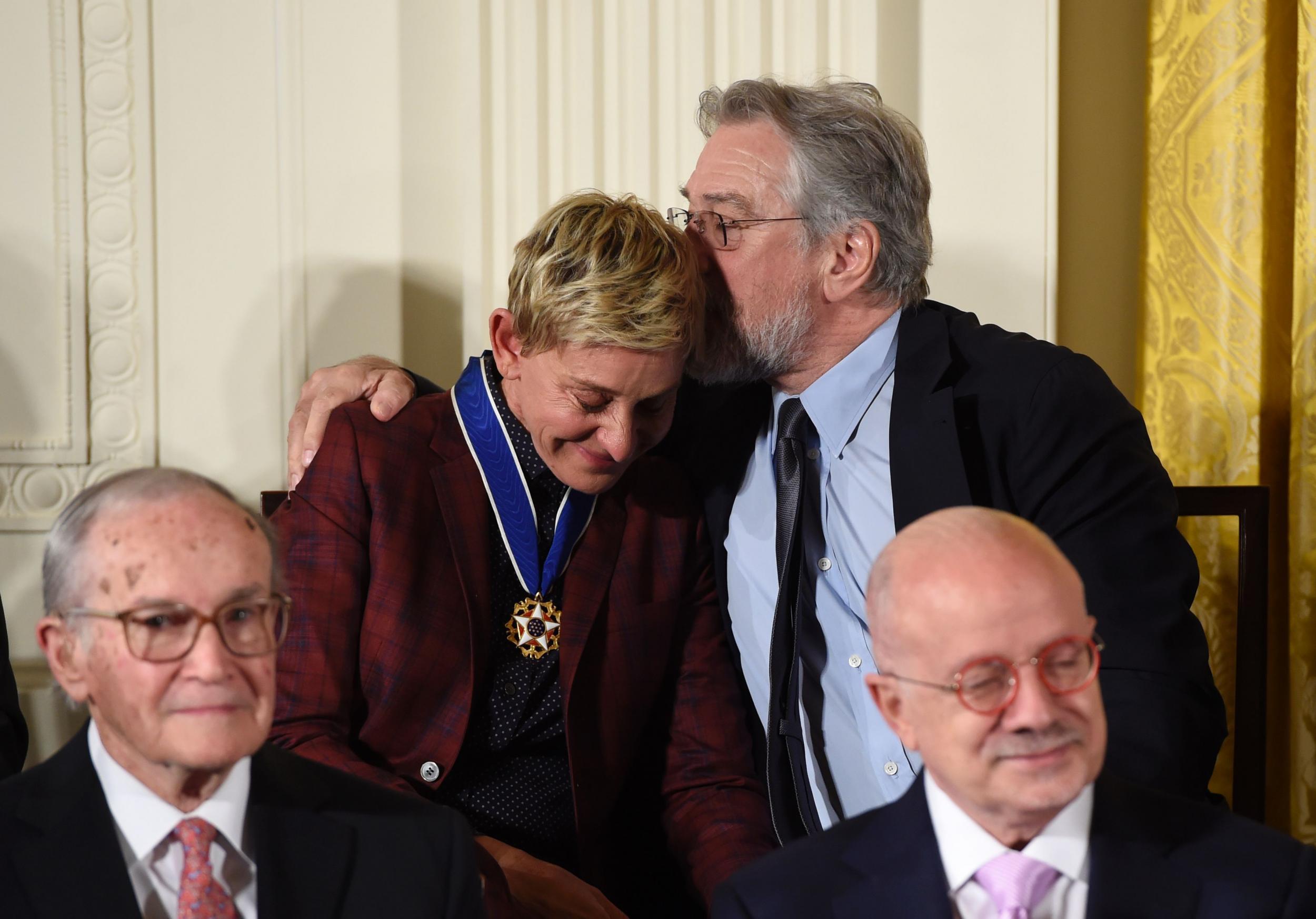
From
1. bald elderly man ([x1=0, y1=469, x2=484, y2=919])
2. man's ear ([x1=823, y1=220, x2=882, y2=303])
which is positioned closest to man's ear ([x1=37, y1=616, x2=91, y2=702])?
bald elderly man ([x1=0, y1=469, x2=484, y2=919])

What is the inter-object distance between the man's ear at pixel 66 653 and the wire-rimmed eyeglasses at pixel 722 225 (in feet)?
4.28

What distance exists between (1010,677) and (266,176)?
212cm

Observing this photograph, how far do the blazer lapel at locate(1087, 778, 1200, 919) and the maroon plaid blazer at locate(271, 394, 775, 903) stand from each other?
2.58 feet

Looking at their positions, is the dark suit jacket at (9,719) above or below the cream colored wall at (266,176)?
below

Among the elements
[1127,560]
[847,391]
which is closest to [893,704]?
[1127,560]

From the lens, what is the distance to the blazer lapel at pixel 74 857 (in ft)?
3.76

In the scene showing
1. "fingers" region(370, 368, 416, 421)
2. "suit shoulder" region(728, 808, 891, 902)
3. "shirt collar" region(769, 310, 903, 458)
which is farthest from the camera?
"shirt collar" region(769, 310, 903, 458)

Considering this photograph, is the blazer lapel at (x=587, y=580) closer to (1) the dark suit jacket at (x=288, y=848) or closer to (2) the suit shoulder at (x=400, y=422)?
(2) the suit shoulder at (x=400, y=422)

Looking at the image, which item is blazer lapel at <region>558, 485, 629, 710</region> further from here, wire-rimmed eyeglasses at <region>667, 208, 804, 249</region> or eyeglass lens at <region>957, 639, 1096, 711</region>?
eyeglass lens at <region>957, 639, 1096, 711</region>

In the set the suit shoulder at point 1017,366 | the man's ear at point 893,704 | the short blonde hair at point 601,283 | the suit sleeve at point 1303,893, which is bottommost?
the suit sleeve at point 1303,893

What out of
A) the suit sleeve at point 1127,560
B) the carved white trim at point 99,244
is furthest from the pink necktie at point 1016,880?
the carved white trim at point 99,244

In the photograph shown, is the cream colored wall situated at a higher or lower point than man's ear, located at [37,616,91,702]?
higher

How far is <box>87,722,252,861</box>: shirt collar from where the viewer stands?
1.20 metres

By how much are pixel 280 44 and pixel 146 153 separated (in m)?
0.37
